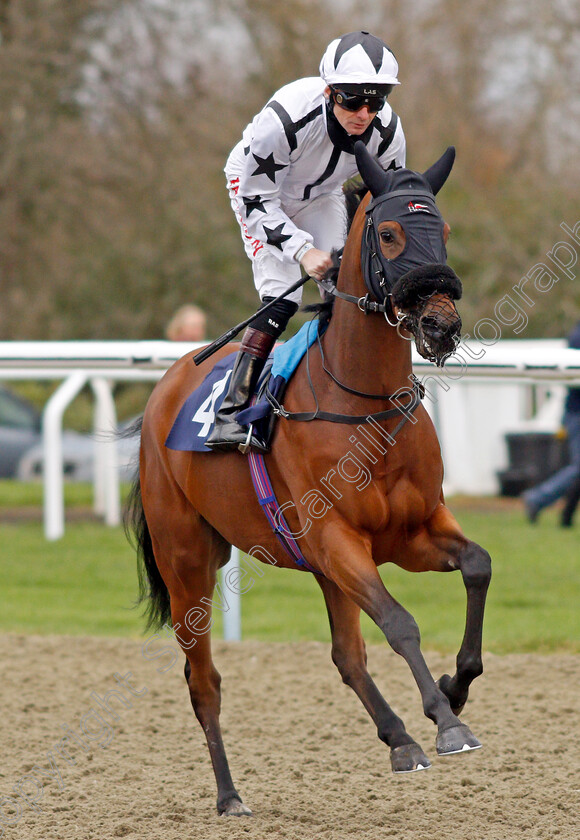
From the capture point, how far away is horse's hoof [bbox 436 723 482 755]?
3113mm

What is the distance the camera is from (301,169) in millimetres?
4012

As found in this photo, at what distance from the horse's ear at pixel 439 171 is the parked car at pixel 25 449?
1133 centimetres

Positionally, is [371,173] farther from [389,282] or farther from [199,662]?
[199,662]

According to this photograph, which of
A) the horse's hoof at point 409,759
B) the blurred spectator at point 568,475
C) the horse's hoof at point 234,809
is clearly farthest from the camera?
the blurred spectator at point 568,475

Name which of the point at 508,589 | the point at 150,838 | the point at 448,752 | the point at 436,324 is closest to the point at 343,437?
the point at 436,324

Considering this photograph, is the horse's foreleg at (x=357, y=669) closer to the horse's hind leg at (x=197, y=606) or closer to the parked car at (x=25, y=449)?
the horse's hind leg at (x=197, y=606)

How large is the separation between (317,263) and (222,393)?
0.70m

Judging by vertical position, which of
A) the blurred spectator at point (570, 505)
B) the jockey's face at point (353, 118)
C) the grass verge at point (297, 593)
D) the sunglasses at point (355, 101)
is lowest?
the grass verge at point (297, 593)

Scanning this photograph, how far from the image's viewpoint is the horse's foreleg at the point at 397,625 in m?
3.15

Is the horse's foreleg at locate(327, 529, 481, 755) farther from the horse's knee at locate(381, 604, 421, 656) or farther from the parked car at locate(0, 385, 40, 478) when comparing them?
the parked car at locate(0, 385, 40, 478)

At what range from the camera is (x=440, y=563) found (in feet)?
11.7

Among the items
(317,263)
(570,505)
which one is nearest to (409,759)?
(317,263)

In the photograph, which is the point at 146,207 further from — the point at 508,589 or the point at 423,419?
the point at 423,419

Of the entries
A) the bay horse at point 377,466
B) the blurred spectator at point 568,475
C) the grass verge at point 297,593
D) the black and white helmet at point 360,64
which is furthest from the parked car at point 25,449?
the black and white helmet at point 360,64
